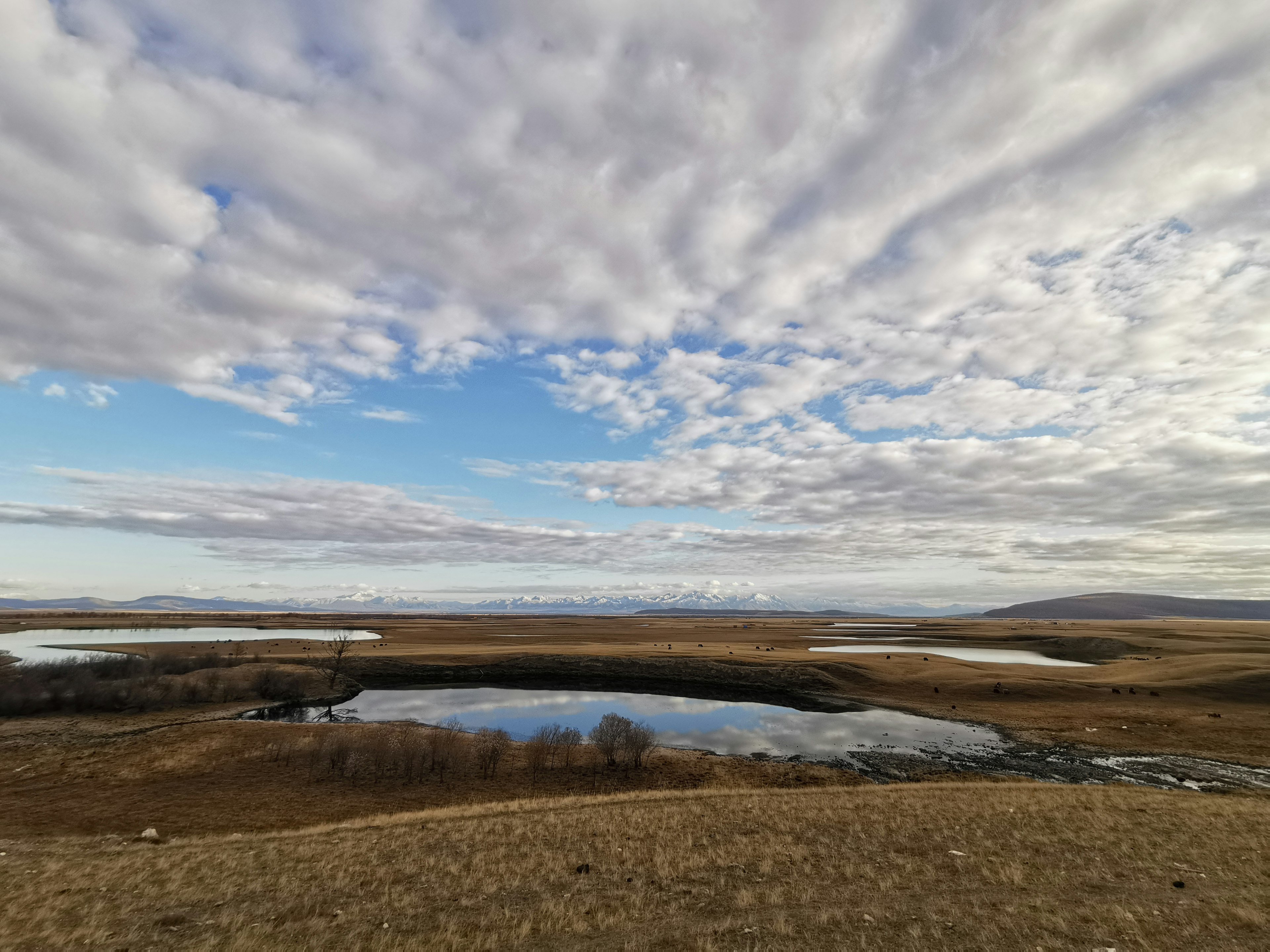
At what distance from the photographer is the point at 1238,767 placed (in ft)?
119

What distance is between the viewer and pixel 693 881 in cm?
1788

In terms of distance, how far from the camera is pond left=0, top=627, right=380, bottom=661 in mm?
108062

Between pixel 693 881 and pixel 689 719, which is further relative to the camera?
pixel 689 719

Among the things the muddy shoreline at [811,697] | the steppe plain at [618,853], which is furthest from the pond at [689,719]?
the steppe plain at [618,853]

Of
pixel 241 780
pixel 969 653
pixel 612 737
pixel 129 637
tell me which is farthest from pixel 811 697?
pixel 129 637

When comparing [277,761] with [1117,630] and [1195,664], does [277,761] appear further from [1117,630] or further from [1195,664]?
[1117,630]

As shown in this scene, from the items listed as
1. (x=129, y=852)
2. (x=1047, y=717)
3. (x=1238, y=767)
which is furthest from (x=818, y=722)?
(x=129, y=852)

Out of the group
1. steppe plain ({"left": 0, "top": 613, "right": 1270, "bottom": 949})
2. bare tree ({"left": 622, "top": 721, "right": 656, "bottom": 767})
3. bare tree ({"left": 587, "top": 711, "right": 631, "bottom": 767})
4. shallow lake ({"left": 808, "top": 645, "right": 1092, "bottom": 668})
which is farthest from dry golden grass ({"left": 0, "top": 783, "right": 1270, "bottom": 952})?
shallow lake ({"left": 808, "top": 645, "right": 1092, "bottom": 668})

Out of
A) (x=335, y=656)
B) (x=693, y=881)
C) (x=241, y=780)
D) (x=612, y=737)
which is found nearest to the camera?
(x=693, y=881)

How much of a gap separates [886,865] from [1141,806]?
16.0 m

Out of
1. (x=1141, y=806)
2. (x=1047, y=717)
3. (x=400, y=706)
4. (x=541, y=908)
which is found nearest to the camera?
(x=541, y=908)

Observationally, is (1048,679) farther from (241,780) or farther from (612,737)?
(241,780)

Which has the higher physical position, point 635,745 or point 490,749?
point 635,745

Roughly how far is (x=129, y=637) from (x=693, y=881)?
18744 cm
